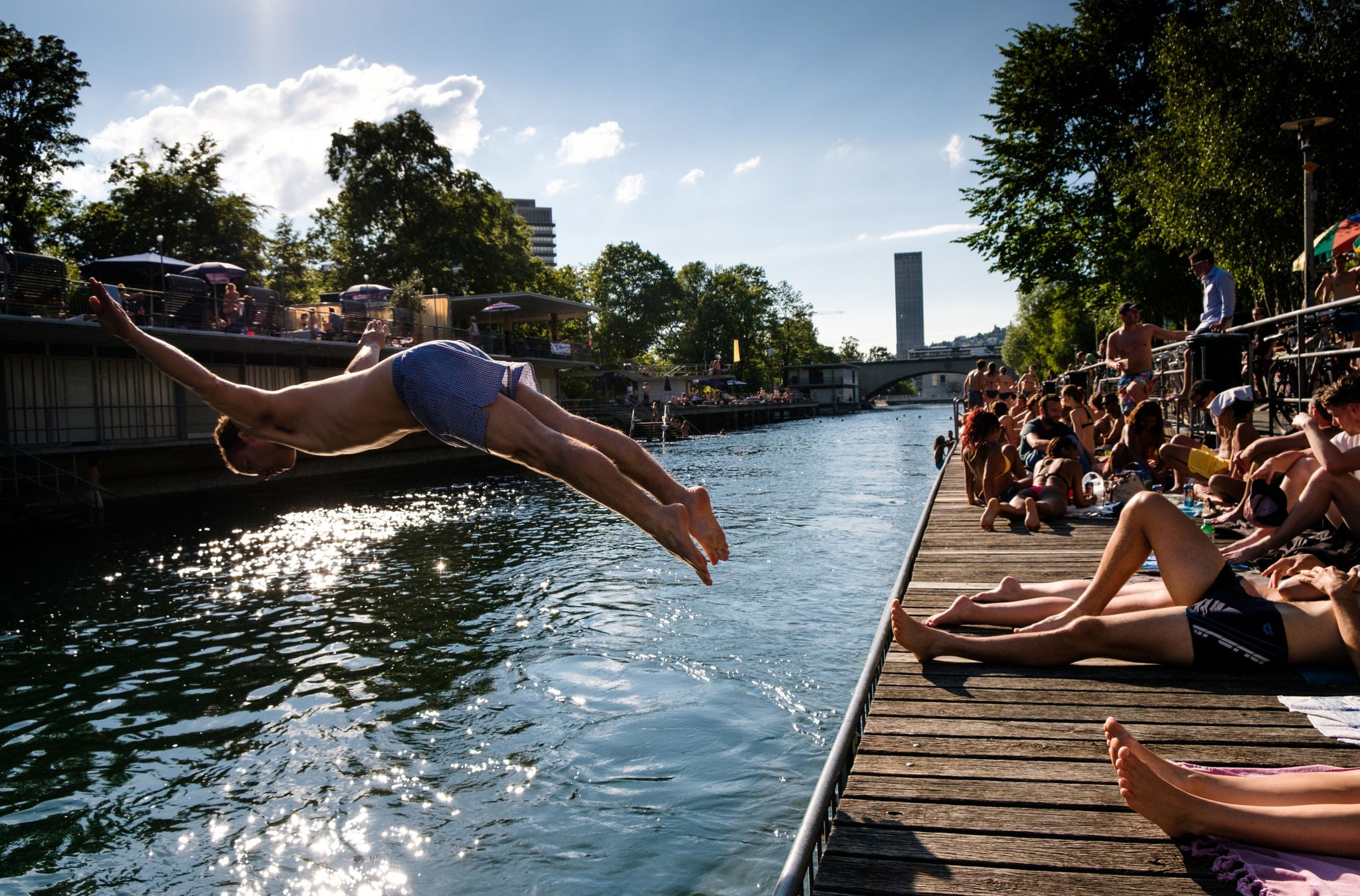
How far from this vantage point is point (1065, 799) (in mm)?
2936

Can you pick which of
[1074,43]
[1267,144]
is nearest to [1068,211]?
[1074,43]

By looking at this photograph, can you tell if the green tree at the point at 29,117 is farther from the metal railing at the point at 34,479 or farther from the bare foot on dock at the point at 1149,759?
the bare foot on dock at the point at 1149,759

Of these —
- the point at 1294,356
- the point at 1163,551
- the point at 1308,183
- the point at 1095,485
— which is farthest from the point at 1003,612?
the point at 1308,183

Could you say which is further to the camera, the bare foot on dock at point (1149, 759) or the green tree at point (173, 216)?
the green tree at point (173, 216)

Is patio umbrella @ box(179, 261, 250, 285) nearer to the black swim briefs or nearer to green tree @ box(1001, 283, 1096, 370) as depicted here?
the black swim briefs

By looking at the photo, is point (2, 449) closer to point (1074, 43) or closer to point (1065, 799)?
point (1065, 799)

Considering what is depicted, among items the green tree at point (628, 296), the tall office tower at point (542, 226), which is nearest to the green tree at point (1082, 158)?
the green tree at point (628, 296)

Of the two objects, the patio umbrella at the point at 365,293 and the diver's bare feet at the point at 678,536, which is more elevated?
the patio umbrella at the point at 365,293

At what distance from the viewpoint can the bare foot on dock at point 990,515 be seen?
8.64 meters

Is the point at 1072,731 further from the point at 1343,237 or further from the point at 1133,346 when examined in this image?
the point at 1343,237

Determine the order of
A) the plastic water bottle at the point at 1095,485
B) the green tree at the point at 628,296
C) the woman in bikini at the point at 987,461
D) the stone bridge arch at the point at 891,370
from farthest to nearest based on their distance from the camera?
the stone bridge arch at the point at 891,370, the green tree at the point at 628,296, the plastic water bottle at the point at 1095,485, the woman in bikini at the point at 987,461

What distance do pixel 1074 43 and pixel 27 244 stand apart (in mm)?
40179

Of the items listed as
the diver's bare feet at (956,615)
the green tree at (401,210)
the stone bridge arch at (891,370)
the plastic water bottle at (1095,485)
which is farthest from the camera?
the stone bridge arch at (891,370)

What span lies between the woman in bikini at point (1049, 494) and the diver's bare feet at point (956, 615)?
395 cm
